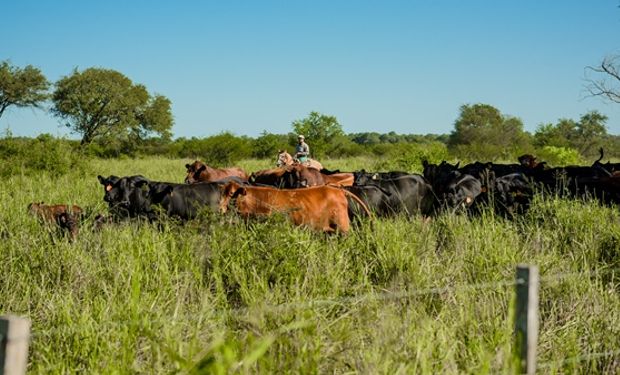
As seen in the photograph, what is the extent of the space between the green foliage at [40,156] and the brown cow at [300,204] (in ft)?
38.3

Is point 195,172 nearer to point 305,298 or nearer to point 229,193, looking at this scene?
point 229,193

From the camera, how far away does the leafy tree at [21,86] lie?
43750 mm

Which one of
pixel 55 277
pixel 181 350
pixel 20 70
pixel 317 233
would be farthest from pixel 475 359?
pixel 20 70

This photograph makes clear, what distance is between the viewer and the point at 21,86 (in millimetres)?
44219

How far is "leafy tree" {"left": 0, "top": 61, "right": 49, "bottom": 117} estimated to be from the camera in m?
43.8

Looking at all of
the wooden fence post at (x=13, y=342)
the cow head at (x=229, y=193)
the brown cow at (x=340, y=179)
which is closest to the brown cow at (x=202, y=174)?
the brown cow at (x=340, y=179)

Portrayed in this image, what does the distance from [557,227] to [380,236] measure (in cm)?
276

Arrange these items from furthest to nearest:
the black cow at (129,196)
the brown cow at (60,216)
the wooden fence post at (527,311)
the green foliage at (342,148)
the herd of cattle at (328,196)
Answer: the green foliage at (342,148), the black cow at (129,196), the herd of cattle at (328,196), the brown cow at (60,216), the wooden fence post at (527,311)

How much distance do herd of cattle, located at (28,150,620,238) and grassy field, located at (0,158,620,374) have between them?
852 mm

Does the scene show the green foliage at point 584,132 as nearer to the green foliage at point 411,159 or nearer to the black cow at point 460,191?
the green foliage at point 411,159

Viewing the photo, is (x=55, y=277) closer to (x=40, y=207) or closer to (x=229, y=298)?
(x=229, y=298)

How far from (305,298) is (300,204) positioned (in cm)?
413

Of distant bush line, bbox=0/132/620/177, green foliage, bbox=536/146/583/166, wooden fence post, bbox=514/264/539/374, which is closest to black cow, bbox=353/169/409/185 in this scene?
distant bush line, bbox=0/132/620/177

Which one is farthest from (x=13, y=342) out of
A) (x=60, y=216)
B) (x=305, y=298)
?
(x=60, y=216)
